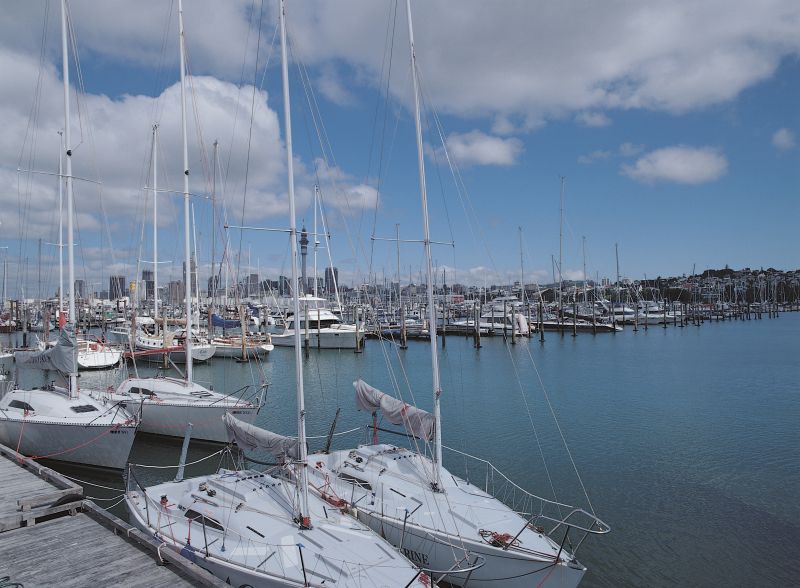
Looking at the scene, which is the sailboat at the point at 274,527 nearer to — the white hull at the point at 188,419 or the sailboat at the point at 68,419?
the sailboat at the point at 68,419

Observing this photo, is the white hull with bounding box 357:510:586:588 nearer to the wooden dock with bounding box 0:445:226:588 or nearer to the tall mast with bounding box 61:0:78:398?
the wooden dock with bounding box 0:445:226:588

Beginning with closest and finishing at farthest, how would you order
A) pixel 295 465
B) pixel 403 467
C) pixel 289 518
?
pixel 289 518 < pixel 295 465 < pixel 403 467

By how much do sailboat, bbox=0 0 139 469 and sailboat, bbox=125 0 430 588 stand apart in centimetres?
640

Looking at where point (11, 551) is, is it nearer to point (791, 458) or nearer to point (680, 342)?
point (791, 458)

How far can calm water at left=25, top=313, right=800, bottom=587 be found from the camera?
14719 mm

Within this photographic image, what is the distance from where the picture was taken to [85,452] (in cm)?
2019

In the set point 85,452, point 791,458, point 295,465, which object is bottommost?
point 791,458

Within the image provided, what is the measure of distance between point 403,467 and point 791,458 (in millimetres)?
18773

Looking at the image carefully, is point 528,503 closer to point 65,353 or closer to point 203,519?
point 203,519

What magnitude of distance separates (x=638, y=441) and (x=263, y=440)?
766 inches

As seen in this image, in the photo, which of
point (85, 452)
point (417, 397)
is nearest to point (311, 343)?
point (417, 397)

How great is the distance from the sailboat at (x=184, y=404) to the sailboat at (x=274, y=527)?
9.34 m

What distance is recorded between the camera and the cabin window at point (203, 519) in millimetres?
12076

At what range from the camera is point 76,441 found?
2006 centimetres
